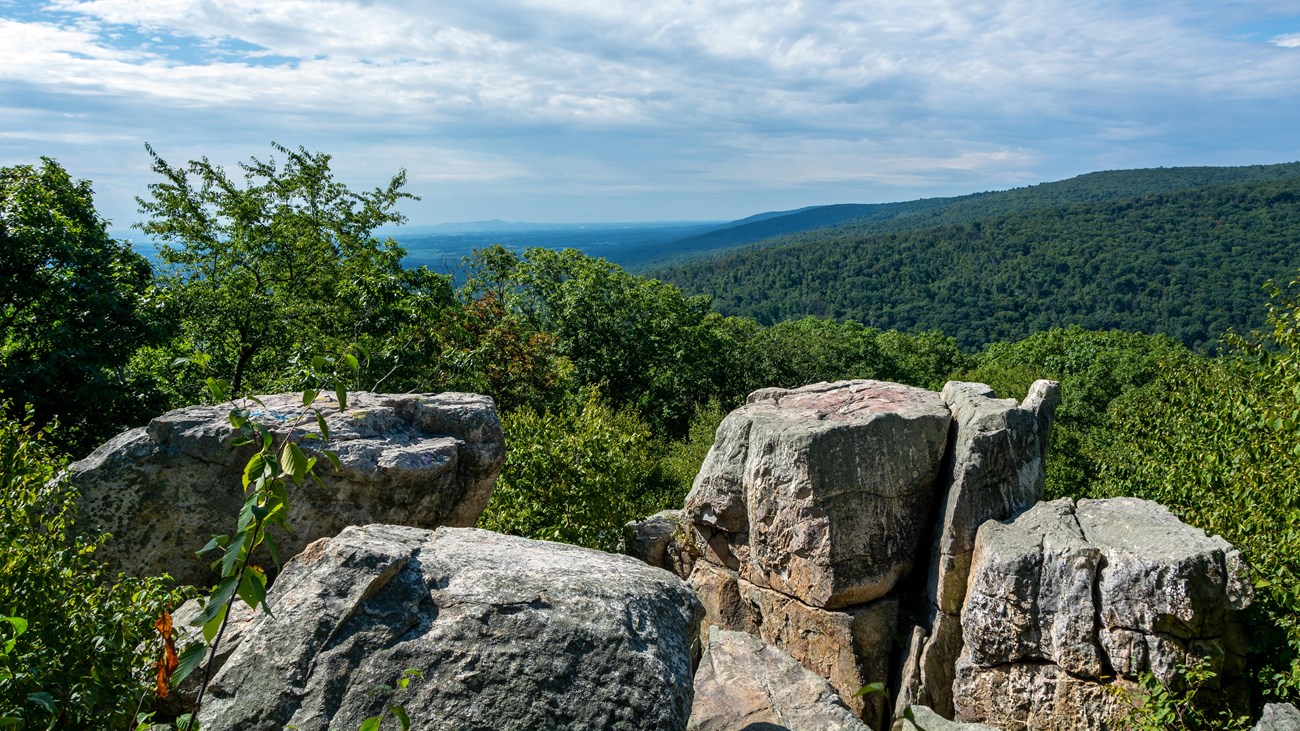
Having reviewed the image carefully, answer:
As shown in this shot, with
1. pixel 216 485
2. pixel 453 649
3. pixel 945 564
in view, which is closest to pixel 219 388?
pixel 453 649

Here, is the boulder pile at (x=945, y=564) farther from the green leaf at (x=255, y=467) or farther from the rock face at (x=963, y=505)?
the green leaf at (x=255, y=467)

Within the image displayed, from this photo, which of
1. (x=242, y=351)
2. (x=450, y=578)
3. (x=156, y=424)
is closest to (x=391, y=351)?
(x=242, y=351)

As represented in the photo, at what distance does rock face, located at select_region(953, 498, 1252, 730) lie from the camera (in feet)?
35.6

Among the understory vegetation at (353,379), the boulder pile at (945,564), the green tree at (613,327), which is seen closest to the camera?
the understory vegetation at (353,379)

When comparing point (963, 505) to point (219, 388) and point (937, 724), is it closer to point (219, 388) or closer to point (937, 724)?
point (937, 724)

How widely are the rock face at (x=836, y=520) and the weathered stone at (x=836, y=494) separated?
18 millimetres

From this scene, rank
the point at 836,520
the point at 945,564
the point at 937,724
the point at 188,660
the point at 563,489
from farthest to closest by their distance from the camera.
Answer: the point at 563,489, the point at 836,520, the point at 945,564, the point at 937,724, the point at 188,660

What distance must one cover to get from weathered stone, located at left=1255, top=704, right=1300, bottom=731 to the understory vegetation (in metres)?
1.09

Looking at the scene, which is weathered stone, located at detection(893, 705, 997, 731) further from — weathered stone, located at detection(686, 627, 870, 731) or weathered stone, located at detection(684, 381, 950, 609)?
weathered stone, located at detection(684, 381, 950, 609)

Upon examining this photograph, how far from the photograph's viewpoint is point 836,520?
13602mm

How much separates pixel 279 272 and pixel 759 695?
21727 mm

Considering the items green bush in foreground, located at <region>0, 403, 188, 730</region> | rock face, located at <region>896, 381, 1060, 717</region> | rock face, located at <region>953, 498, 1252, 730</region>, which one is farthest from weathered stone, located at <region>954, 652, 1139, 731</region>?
green bush in foreground, located at <region>0, 403, 188, 730</region>

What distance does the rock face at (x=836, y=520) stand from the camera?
44.8ft

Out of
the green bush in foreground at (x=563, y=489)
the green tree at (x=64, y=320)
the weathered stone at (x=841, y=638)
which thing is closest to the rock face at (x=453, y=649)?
the weathered stone at (x=841, y=638)
